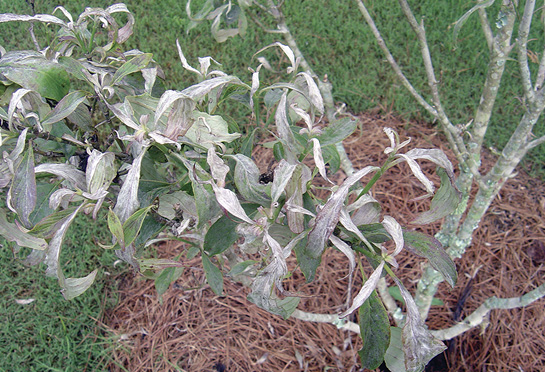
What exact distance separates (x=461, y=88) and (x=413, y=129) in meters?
0.47

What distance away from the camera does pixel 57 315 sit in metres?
2.09

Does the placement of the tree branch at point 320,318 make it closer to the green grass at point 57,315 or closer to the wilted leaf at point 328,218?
the green grass at point 57,315

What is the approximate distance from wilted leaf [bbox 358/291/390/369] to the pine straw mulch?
1105 millimetres

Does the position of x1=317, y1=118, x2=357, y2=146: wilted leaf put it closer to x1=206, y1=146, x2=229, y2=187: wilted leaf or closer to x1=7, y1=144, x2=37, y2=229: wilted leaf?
x1=206, y1=146, x2=229, y2=187: wilted leaf

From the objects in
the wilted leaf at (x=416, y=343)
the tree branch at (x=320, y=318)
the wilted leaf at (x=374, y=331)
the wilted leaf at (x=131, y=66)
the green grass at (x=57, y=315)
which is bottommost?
the green grass at (x=57, y=315)

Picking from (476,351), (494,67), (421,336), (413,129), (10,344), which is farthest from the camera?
(413,129)

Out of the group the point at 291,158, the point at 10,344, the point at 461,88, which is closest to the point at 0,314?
the point at 10,344

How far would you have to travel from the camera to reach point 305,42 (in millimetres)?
2754

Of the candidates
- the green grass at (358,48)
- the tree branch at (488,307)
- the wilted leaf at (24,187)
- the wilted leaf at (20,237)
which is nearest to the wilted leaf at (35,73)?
the wilted leaf at (24,187)

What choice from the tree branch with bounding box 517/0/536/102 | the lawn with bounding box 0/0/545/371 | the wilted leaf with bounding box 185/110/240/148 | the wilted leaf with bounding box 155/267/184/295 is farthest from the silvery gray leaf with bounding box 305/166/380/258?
the lawn with bounding box 0/0/545/371

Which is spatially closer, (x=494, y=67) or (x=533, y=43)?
(x=494, y=67)

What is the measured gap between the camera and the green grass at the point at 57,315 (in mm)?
1985

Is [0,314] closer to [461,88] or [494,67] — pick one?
[494,67]

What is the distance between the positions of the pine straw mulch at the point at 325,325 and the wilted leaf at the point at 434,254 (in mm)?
1168
